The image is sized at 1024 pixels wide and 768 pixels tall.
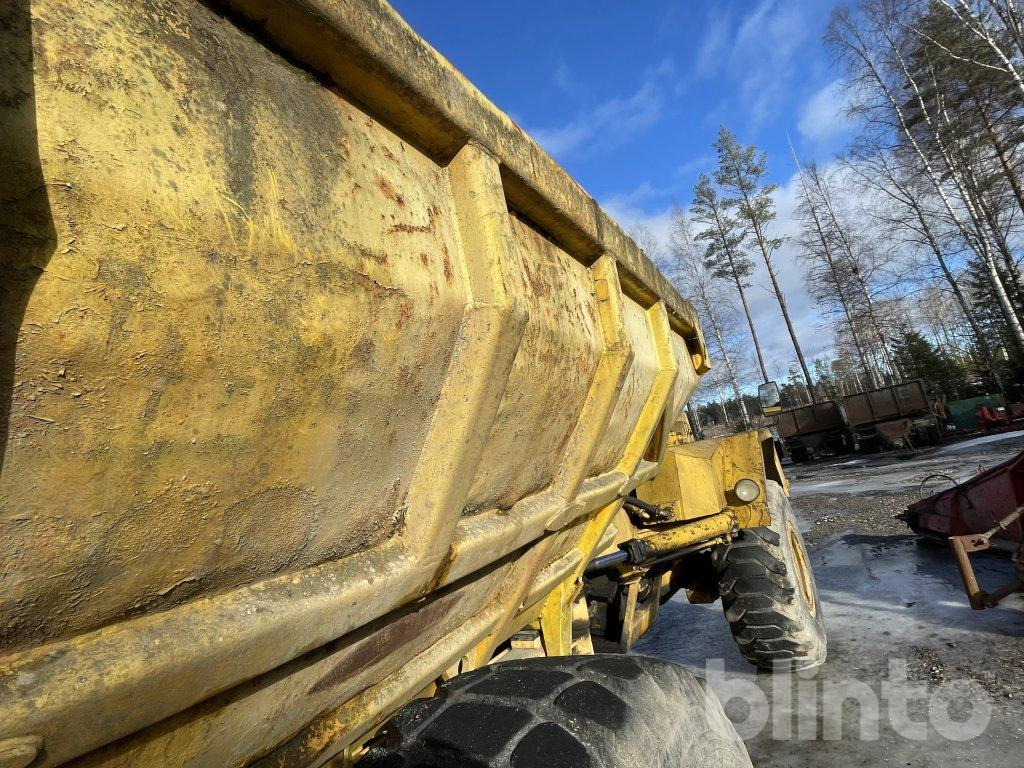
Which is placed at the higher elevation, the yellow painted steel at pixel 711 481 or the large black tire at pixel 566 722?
the yellow painted steel at pixel 711 481

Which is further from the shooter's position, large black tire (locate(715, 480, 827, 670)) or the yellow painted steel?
the yellow painted steel

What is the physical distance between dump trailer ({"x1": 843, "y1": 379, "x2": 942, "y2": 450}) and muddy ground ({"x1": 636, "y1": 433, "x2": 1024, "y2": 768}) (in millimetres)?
11995

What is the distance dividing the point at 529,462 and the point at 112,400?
44.5 inches

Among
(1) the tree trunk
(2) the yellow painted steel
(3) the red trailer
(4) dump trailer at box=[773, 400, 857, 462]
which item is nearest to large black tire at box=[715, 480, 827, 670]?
(2) the yellow painted steel

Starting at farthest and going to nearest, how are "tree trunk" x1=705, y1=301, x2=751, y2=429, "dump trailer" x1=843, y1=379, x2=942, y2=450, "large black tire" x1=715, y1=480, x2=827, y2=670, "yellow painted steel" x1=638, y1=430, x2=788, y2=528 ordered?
1. "tree trunk" x1=705, y1=301, x2=751, y2=429
2. "dump trailer" x1=843, y1=379, x2=942, y2=450
3. "yellow painted steel" x1=638, y1=430, x2=788, y2=528
4. "large black tire" x1=715, y1=480, x2=827, y2=670

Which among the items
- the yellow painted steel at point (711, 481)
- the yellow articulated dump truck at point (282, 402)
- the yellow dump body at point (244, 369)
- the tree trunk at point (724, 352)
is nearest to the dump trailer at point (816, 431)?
the tree trunk at point (724, 352)

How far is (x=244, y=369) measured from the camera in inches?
31.6

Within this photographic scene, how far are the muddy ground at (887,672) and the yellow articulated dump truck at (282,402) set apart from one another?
6.59ft

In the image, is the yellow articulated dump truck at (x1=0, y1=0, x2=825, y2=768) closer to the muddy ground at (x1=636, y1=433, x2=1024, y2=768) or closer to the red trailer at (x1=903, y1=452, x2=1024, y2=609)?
the muddy ground at (x1=636, y1=433, x2=1024, y2=768)

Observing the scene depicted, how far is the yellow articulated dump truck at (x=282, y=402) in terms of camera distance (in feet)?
2.04

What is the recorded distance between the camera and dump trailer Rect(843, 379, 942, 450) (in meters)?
16.3

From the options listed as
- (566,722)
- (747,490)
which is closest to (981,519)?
(747,490)

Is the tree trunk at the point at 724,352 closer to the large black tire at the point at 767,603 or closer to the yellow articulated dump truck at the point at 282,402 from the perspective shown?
the large black tire at the point at 767,603

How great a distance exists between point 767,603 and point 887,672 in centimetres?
89
